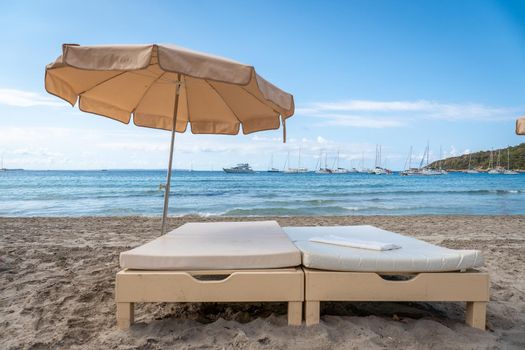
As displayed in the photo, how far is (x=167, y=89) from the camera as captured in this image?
189 inches

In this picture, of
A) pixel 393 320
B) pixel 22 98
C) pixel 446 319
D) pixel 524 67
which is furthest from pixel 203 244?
pixel 524 67

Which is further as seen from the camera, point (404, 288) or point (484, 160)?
point (484, 160)

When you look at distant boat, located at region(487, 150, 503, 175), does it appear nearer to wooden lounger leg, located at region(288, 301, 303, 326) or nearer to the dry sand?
the dry sand

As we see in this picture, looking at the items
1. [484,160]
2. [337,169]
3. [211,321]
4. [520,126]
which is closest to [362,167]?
[337,169]

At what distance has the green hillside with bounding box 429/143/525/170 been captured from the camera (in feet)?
224

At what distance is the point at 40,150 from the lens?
122 ft

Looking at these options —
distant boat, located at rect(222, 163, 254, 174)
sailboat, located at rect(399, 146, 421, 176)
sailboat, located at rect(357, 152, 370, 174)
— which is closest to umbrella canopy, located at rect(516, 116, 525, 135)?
distant boat, located at rect(222, 163, 254, 174)

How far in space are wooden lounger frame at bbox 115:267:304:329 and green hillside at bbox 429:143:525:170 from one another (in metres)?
77.5

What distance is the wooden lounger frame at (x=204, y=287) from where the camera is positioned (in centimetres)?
258

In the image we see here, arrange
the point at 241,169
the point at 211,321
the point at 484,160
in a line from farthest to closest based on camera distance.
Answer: the point at 484,160 → the point at 241,169 → the point at 211,321

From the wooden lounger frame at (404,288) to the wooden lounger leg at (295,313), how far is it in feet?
0.16

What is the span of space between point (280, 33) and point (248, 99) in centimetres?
979

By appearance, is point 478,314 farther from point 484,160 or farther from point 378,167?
point 484,160

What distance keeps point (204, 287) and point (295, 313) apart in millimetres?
626
